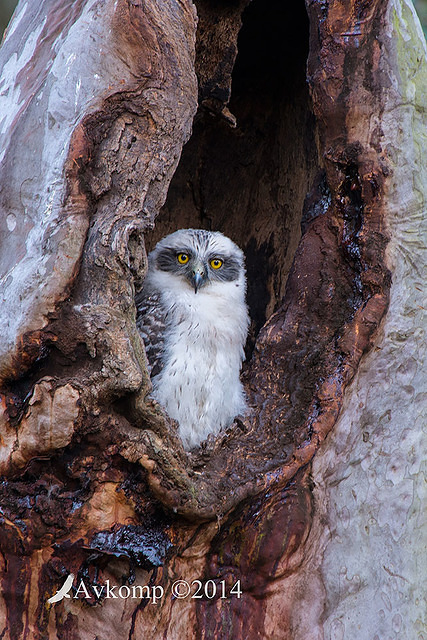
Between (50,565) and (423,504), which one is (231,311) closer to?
(423,504)

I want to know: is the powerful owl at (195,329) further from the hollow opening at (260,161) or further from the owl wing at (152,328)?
the hollow opening at (260,161)

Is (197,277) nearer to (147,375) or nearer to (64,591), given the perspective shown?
(147,375)

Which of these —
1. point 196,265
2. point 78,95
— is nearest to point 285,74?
point 196,265

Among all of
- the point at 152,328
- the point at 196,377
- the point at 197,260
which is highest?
the point at 197,260

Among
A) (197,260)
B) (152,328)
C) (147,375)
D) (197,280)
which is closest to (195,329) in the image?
(152,328)

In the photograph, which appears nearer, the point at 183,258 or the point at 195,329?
the point at 195,329

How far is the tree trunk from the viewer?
2723 millimetres

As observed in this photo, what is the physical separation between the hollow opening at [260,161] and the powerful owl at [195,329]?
0.41m

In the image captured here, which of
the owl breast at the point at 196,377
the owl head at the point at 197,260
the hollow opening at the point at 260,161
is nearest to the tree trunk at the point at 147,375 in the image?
the owl breast at the point at 196,377

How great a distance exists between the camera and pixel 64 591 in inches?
108

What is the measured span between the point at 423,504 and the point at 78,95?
2.44 meters

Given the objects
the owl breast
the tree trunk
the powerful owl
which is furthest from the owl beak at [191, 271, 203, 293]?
the tree trunk

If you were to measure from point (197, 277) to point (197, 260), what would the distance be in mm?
158

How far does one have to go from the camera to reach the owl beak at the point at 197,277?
14.0ft
